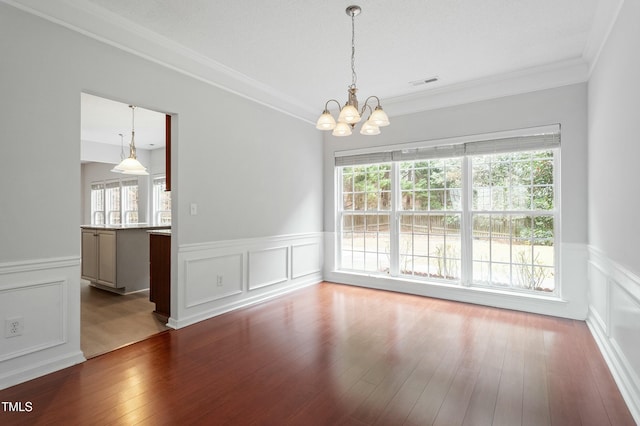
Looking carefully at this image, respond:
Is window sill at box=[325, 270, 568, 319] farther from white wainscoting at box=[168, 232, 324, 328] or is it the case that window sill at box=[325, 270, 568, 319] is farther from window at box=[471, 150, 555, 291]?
white wainscoting at box=[168, 232, 324, 328]

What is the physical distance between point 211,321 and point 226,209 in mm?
1265

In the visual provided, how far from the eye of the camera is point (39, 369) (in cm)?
238

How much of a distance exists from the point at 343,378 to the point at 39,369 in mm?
2226

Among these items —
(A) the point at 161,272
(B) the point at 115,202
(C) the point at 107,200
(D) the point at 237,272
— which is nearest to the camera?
(A) the point at 161,272

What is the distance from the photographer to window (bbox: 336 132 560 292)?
3908mm

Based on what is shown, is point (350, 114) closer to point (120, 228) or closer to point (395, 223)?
point (395, 223)

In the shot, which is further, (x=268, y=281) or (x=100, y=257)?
(x=100, y=257)

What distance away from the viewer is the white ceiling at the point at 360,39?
2600 millimetres

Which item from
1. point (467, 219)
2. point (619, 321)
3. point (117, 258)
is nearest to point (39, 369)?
point (117, 258)

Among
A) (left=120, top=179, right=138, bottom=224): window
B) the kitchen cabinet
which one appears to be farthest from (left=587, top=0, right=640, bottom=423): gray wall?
(left=120, top=179, right=138, bottom=224): window

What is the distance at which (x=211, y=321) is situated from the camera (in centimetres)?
357

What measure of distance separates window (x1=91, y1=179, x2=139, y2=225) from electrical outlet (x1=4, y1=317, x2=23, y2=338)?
635 centimetres

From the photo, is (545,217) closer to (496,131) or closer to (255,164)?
(496,131)

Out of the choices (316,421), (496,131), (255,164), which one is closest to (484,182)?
(496,131)
